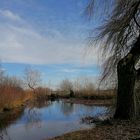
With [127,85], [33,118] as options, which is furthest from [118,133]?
[33,118]

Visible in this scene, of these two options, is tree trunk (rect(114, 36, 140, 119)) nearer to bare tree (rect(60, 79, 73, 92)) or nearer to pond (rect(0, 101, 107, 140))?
pond (rect(0, 101, 107, 140))

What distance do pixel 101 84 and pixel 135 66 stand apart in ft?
7.03

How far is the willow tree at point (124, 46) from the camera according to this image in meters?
14.3

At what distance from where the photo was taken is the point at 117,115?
1459 cm

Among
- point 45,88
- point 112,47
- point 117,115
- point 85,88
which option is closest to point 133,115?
point 117,115

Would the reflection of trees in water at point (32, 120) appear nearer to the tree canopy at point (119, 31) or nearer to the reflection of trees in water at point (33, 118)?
the reflection of trees in water at point (33, 118)

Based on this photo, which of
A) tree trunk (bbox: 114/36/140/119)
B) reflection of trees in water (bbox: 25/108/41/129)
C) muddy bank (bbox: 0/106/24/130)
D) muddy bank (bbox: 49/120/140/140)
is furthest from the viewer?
muddy bank (bbox: 0/106/24/130)

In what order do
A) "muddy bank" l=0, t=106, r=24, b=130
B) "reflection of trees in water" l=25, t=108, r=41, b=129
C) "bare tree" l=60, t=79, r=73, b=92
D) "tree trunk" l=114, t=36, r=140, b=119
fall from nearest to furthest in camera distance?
A: "tree trunk" l=114, t=36, r=140, b=119 < "reflection of trees in water" l=25, t=108, r=41, b=129 < "muddy bank" l=0, t=106, r=24, b=130 < "bare tree" l=60, t=79, r=73, b=92

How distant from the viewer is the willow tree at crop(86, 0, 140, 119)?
14.3 meters

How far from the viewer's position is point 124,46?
49.8 feet

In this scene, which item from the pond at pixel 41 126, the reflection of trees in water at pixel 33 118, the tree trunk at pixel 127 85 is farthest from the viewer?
the reflection of trees in water at pixel 33 118

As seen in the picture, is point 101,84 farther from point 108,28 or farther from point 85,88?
point 85,88

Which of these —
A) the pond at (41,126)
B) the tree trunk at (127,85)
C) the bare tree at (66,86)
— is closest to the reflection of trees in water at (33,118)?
the pond at (41,126)

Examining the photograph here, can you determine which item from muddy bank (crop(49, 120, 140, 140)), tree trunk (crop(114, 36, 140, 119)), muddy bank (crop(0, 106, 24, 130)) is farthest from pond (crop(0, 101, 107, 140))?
muddy bank (crop(49, 120, 140, 140))
